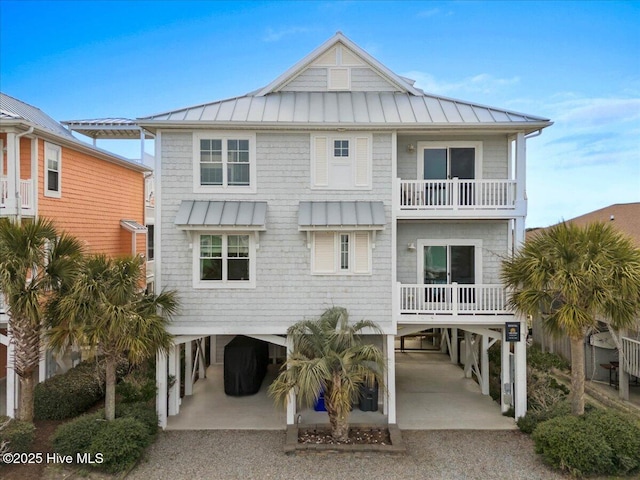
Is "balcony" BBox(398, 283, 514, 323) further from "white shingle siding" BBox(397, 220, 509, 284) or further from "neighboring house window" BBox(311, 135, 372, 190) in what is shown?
"neighboring house window" BBox(311, 135, 372, 190)

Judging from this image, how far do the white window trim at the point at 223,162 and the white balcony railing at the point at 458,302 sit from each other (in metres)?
4.94

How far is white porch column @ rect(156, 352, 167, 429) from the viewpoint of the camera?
33.9 ft

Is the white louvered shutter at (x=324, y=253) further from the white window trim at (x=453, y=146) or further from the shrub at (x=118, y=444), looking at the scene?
the shrub at (x=118, y=444)

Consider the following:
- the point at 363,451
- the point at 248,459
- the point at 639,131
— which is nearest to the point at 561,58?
the point at 639,131

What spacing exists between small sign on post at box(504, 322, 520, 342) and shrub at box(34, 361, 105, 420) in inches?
417

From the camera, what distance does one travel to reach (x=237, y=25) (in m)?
20.5

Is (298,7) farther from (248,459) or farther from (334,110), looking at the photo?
(248,459)

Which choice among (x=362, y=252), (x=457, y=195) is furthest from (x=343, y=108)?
(x=362, y=252)

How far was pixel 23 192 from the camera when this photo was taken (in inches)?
421

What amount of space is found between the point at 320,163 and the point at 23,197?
8.19m

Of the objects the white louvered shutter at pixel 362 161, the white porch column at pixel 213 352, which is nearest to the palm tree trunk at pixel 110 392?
the white porch column at pixel 213 352

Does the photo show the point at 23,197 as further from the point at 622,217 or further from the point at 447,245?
the point at 622,217

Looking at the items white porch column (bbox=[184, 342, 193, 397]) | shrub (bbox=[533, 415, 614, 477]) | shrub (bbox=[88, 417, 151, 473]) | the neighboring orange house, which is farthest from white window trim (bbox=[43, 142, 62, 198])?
shrub (bbox=[533, 415, 614, 477])

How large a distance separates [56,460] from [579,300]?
11.9 meters
